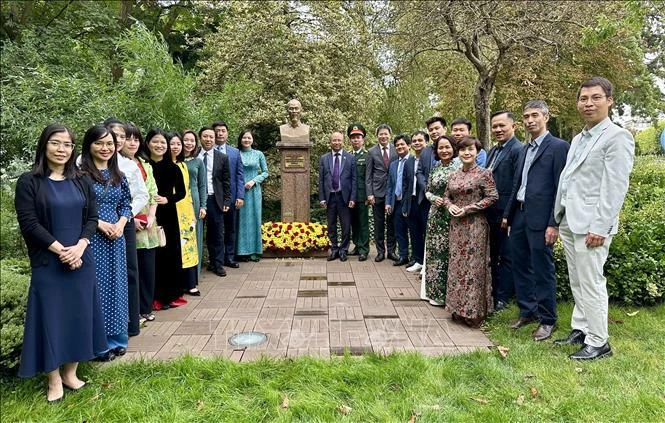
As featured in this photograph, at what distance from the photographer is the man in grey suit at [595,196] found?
302 cm

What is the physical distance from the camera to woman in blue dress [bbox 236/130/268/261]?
6.87 metres

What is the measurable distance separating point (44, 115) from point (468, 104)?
1323 centimetres

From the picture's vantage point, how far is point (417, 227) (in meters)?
6.22

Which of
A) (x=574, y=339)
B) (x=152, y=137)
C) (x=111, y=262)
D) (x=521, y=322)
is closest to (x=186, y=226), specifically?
(x=152, y=137)

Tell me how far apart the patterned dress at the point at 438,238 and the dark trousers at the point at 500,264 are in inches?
16.9

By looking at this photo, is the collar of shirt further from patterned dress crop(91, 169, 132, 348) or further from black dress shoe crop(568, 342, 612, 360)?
patterned dress crop(91, 169, 132, 348)

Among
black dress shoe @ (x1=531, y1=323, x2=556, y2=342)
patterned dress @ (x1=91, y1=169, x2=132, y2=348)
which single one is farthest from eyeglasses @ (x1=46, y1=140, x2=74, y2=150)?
black dress shoe @ (x1=531, y1=323, x2=556, y2=342)

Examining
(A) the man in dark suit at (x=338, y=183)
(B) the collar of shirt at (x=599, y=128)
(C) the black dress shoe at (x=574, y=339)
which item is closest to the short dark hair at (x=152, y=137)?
(A) the man in dark suit at (x=338, y=183)

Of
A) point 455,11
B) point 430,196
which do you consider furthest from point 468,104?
point 430,196

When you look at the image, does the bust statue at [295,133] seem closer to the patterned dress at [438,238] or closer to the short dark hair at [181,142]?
the short dark hair at [181,142]

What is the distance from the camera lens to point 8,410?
2.65m

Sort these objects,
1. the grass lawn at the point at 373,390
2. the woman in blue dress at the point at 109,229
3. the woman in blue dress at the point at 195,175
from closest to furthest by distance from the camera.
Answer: the grass lawn at the point at 373,390 → the woman in blue dress at the point at 109,229 → the woman in blue dress at the point at 195,175

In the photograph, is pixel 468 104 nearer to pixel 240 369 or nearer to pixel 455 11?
pixel 455 11

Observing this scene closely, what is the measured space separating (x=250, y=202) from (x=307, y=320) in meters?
3.05
